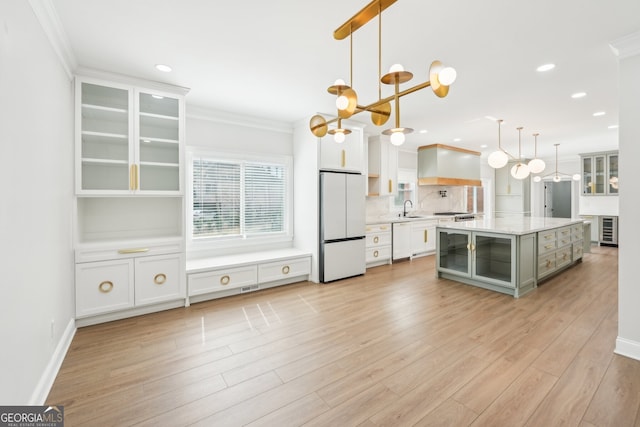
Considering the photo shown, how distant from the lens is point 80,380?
204cm

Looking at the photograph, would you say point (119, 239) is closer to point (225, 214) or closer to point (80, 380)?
point (225, 214)

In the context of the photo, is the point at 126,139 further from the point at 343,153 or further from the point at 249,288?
the point at 343,153

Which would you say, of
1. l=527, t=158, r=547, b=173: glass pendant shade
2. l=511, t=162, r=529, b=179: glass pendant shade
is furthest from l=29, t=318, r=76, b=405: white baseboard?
l=527, t=158, r=547, b=173: glass pendant shade

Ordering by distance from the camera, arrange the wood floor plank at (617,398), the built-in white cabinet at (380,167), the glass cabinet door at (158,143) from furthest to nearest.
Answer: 1. the built-in white cabinet at (380,167)
2. the glass cabinet door at (158,143)
3. the wood floor plank at (617,398)

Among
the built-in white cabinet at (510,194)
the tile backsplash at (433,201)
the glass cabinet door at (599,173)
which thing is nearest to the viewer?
the tile backsplash at (433,201)

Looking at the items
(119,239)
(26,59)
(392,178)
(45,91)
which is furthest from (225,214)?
(392,178)

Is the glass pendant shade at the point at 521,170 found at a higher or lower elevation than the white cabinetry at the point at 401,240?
higher

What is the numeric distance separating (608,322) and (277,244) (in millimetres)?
4209

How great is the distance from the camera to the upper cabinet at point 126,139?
295cm

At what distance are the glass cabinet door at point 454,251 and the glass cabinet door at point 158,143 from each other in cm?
397

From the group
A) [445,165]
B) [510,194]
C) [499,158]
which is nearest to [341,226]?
[499,158]

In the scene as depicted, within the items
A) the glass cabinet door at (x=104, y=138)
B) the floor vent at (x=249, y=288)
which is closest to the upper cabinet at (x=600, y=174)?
the floor vent at (x=249, y=288)

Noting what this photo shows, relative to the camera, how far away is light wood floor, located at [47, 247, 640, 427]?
5.63 feet

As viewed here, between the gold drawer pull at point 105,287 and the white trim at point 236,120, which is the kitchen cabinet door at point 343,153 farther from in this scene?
the gold drawer pull at point 105,287
